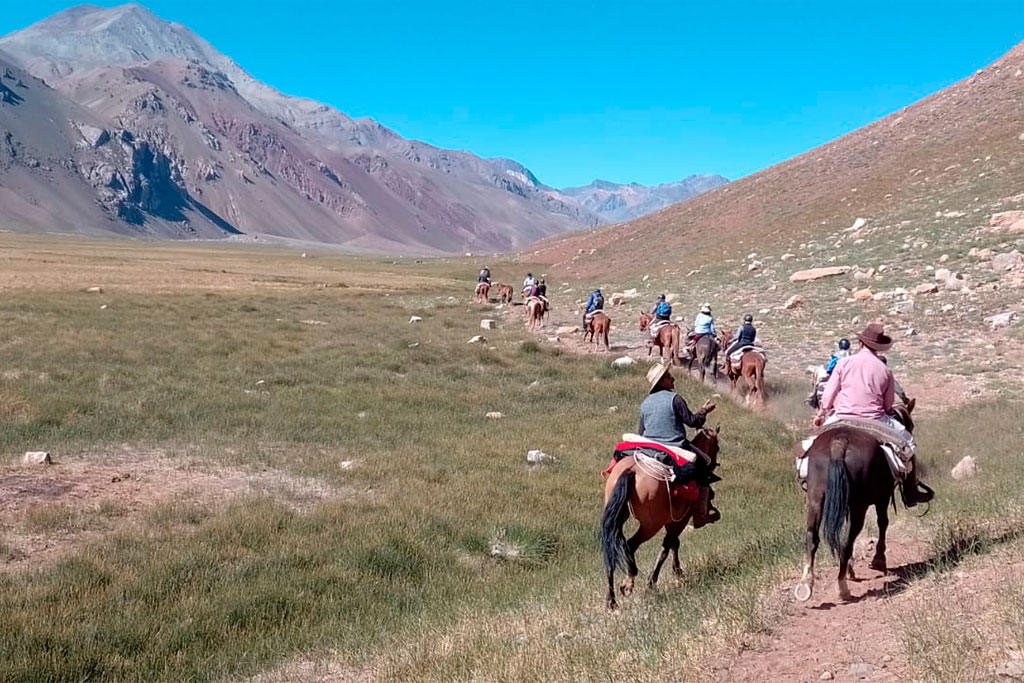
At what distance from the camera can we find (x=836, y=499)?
6367mm

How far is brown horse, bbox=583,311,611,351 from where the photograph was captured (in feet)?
76.2

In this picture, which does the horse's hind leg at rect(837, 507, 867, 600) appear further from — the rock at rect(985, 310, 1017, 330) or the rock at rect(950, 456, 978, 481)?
the rock at rect(985, 310, 1017, 330)

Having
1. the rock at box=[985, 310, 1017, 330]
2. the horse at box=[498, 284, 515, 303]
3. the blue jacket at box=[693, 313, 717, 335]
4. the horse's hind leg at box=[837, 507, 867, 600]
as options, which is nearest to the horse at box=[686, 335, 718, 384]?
the blue jacket at box=[693, 313, 717, 335]

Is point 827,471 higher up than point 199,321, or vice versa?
point 827,471

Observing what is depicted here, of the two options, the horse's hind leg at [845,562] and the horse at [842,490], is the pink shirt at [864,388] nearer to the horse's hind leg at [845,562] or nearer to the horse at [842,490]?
the horse at [842,490]

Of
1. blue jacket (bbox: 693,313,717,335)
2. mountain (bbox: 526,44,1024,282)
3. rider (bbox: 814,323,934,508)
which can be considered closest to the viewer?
rider (bbox: 814,323,934,508)

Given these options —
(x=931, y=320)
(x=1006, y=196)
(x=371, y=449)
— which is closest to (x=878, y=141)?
(x=1006, y=196)

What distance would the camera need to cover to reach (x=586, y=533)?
31.4 ft

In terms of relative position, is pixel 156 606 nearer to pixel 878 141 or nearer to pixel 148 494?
pixel 148 494

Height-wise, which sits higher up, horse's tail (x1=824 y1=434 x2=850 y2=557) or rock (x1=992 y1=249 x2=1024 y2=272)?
rock (x1=992 y1=249 x2=1024 y2=272)

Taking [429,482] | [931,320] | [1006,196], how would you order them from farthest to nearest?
[1006,196]
[931,320]
[429,482]

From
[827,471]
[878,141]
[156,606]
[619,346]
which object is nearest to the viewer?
[827,471]

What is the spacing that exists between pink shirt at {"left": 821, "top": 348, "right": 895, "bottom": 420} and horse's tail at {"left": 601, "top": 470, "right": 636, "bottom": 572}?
2.06 m

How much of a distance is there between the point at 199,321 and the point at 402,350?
8.96m
